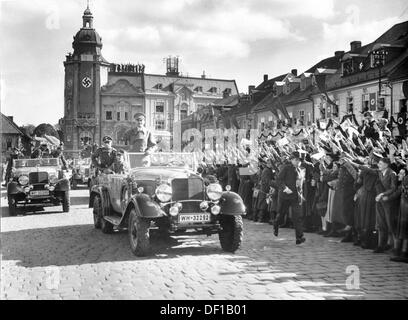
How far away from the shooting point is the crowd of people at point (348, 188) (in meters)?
7.36

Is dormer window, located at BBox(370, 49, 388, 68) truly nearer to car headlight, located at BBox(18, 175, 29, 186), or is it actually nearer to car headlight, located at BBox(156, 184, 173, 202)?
car headlight, located at BBox(18, 175, 29, 186)

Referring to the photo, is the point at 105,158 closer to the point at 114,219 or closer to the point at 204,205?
the point at 114,219

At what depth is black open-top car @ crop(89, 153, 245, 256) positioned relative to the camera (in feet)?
23.8

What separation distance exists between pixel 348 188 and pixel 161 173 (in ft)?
11.1

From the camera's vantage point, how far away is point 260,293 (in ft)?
17.3

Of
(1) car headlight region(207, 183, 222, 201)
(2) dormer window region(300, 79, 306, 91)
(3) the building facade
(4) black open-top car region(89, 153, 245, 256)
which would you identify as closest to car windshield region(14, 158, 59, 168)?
(3) the building facade

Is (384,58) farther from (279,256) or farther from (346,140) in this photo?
(279,256)

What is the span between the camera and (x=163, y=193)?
7.49 metres

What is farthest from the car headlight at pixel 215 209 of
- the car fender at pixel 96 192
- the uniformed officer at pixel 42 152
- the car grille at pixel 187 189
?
the uniformed officer at pixel 42 152

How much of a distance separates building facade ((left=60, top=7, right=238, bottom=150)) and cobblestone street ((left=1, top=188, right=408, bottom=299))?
11.4 feet

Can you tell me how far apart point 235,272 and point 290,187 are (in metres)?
2.72

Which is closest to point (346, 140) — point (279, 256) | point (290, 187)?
point (290, 187)

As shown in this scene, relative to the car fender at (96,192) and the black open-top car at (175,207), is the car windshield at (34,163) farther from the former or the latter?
the black open-top car at (175,207)
